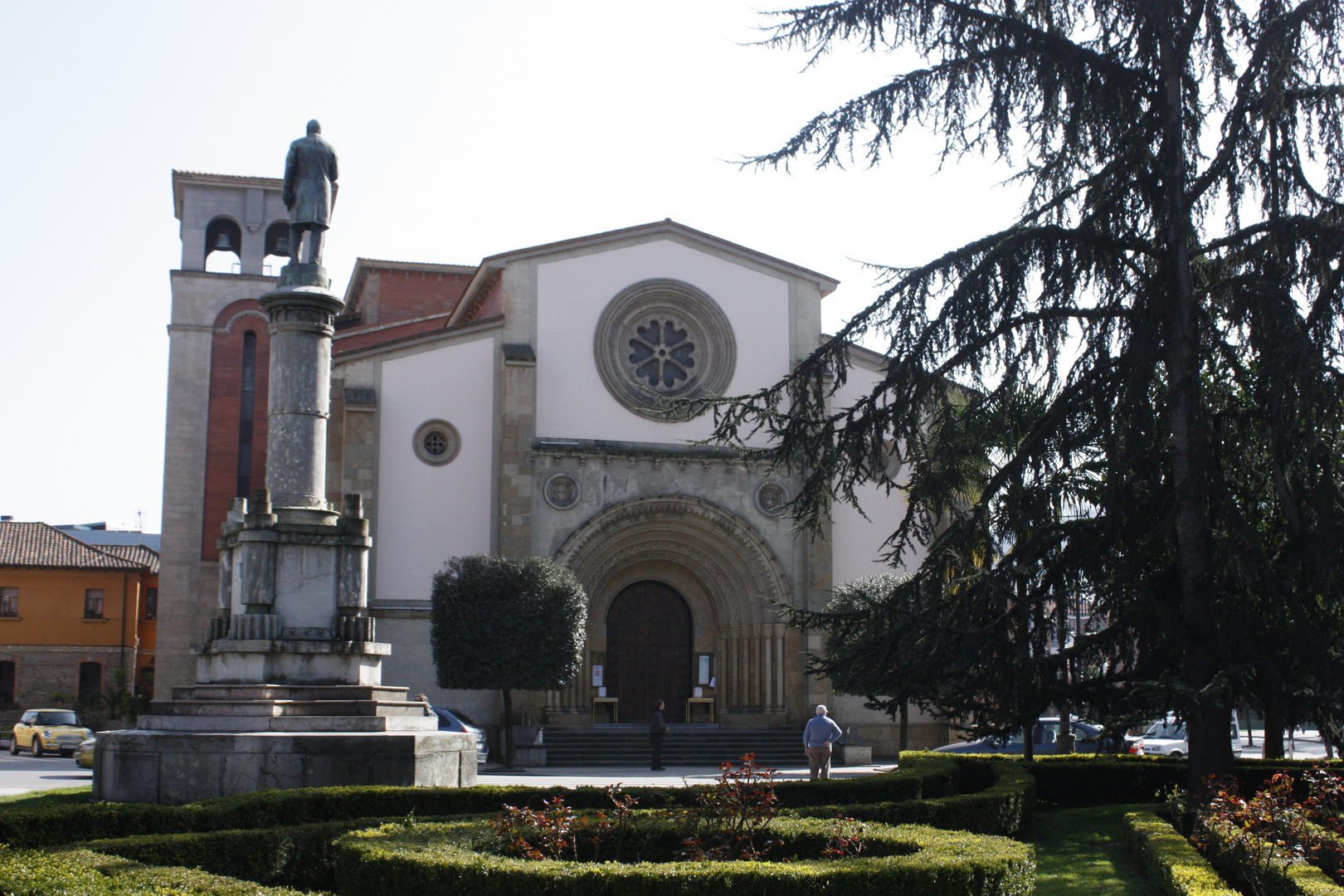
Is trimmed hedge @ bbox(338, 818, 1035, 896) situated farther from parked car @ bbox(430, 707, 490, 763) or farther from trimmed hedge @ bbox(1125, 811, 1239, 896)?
parked car @ bbox(430, 707, 490, 763)

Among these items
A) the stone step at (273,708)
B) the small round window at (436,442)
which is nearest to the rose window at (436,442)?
the small round window at (436,442)

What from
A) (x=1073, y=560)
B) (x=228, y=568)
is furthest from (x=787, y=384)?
(x=228, y=568)

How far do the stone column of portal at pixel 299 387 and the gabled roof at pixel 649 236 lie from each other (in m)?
14.2

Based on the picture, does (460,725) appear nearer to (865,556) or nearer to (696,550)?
(696,550)

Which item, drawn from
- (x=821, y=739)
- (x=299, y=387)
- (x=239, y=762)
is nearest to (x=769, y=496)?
(x=821, y=739)

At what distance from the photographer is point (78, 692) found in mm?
39875

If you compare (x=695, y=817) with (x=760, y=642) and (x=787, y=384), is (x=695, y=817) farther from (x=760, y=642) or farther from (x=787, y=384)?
(x=760, y=642)

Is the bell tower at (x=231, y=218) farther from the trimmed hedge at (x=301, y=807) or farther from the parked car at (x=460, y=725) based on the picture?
the trimmed hedge at (x=301, y=807)

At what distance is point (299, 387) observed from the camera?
42.5 ft

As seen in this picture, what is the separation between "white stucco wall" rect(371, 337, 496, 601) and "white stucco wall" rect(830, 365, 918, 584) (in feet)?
25.7

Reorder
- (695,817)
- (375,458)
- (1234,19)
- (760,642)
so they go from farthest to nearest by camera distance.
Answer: (760,642) → (375,458) → (1234,19) → (695,817)

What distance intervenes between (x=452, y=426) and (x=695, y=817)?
65.9ft

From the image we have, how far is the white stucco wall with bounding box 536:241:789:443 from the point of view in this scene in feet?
89.1

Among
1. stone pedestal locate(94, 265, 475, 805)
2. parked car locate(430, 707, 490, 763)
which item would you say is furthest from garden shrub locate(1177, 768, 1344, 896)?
parked car locate(430, 707, 490, 763)
